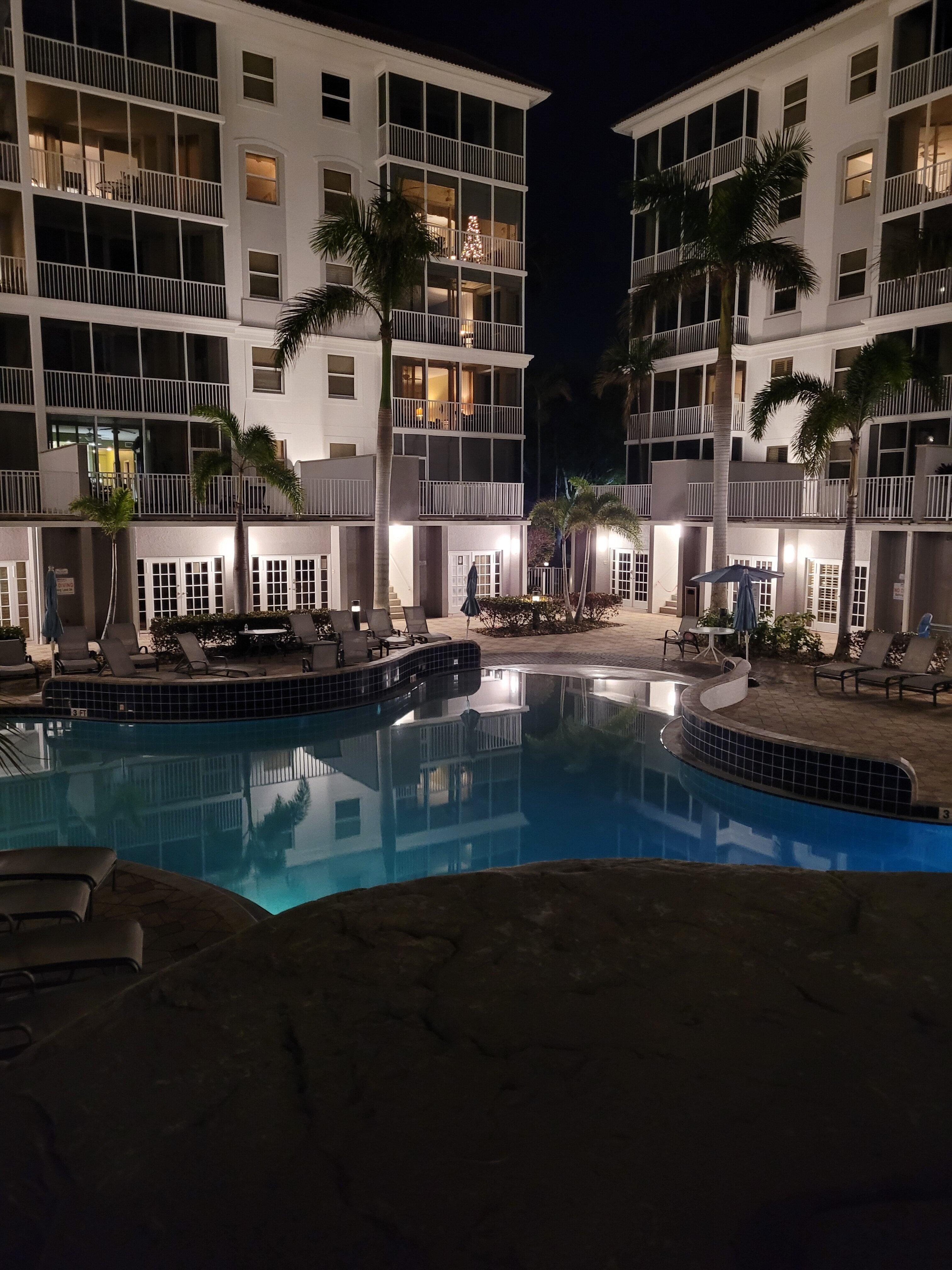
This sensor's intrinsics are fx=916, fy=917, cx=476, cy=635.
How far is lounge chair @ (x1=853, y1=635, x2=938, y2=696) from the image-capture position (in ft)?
48.6

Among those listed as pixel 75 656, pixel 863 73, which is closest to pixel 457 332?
pixel 863 73

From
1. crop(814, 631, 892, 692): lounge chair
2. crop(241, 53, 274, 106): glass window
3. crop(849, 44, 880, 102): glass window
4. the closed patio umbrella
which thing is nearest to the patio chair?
crop(814, 631, 892, 692): lounge chair

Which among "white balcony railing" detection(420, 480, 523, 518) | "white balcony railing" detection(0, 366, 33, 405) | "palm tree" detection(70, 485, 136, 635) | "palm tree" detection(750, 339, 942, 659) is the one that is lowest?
"palm tree" detection(70, 485, 136, 635)

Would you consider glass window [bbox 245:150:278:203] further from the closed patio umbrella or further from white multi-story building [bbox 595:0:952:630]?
the closed patio umbrella

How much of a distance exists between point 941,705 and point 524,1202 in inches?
583

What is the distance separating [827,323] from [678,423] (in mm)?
5379

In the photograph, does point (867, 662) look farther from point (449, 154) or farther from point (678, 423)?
point (449, 154)

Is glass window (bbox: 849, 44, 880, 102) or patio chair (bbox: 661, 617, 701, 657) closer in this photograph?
patio chair (bbox: 661, 617, 701, 657)

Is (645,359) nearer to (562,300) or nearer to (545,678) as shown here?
(545,678)

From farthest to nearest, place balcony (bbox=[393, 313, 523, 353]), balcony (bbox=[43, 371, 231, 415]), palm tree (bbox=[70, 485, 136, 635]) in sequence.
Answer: balcony (bbox=[393, 313, 523, 353]) → balcony (bbox=[43, 371, 231, 415]) → palm tree (bbox=[70, 485, 136, 635])

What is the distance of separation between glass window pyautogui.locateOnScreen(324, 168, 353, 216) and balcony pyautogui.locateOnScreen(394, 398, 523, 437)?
5.78 meters

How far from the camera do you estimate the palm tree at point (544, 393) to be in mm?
49438

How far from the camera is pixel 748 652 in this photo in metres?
17.4

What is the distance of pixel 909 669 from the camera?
15125 mm
